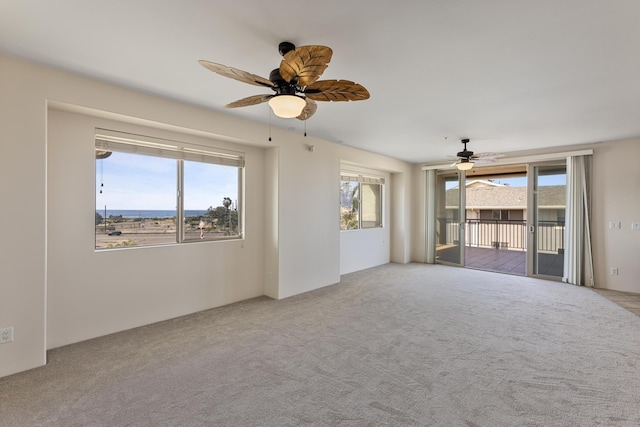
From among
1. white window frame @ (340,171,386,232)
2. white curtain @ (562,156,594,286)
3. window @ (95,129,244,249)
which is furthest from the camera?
white window frame @ (340,171,386,232)

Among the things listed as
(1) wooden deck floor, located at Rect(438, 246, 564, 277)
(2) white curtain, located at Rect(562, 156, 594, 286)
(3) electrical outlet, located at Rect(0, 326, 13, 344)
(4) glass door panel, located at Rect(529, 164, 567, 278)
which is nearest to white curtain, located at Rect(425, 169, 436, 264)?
(1) wooden deck floor, located at Rect(438, 246, 564, 277)

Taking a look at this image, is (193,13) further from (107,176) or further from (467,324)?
(467,324)

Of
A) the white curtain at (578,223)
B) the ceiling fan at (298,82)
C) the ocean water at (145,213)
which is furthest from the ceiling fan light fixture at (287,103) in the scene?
Answer: the white curtain at (578,223)

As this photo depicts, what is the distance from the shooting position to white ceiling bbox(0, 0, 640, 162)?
174cm

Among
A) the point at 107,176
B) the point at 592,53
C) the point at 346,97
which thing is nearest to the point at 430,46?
the point at 346,97

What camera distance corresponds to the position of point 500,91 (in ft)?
9.48

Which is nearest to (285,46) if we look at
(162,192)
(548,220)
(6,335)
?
(162,192)

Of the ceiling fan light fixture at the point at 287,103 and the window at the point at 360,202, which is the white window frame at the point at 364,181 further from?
the ceiling fan light fixture at the point at 287,103

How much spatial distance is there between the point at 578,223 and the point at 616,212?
53cm

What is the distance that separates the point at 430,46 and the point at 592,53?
1254mm

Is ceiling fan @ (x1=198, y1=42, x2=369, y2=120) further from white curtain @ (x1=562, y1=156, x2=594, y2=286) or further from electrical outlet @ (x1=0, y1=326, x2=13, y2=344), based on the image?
white curtain @ (x1=562, y1=156, x2=594, y2=286)

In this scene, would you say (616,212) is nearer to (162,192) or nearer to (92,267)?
(162,192)

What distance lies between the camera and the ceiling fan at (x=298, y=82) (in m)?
1.71

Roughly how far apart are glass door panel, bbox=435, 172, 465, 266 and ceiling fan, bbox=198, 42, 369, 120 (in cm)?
565
